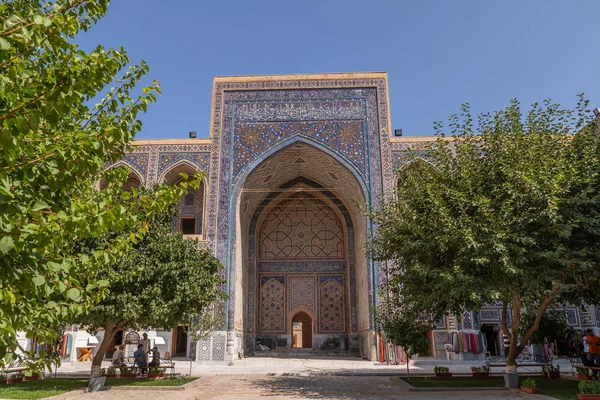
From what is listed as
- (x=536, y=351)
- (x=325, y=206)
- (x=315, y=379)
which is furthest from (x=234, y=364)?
(x=536, y=351)

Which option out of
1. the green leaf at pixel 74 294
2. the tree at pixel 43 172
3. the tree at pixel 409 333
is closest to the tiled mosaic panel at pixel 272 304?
the tree at pixel 409 333

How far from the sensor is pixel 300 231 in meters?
22.6

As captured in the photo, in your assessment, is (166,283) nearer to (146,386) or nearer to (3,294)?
(146,386)

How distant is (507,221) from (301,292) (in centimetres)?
1460

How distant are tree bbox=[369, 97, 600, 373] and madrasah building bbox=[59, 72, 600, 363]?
711cm

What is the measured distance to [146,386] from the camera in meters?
9.91

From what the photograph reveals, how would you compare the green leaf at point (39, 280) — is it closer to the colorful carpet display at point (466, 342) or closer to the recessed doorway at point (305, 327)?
the colorful carpet display at point (466, 342)

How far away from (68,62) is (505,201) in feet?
24.7

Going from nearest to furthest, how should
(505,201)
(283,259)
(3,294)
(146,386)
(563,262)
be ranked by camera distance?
(3,294) < (563,262) < (505,201) < (146,386) < (283,259)

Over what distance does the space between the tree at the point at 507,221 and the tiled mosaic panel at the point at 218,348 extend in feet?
28.3

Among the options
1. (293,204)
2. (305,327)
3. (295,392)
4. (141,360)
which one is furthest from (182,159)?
(295,392)

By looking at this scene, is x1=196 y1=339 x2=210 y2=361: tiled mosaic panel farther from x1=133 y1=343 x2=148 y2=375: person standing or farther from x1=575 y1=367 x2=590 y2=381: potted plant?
x1=575 y1=367 x2=590 y2=381: potted plant

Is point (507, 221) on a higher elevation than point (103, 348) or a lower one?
higher

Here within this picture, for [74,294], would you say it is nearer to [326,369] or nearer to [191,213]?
[326,369]
